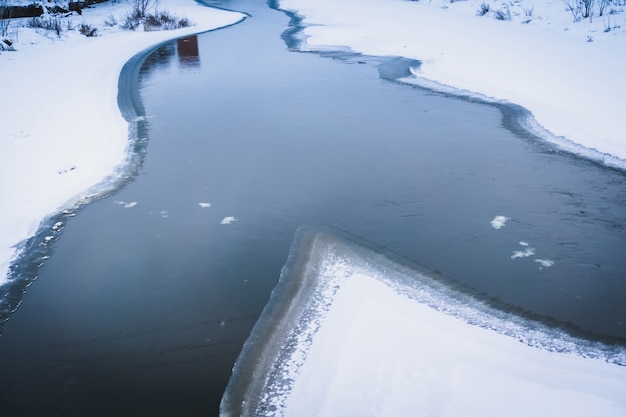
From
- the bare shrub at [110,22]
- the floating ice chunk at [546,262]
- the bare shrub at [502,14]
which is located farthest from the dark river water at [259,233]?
the bare shrub at [110,22]

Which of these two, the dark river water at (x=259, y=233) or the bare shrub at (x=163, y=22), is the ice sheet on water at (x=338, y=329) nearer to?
the dark river water at (x=259, y=233)

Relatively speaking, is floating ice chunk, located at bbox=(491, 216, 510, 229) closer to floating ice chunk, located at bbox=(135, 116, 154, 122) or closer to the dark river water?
the dark river water

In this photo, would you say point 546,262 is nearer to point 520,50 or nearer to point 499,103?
point 499,103

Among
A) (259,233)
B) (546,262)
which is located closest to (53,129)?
(259,233)

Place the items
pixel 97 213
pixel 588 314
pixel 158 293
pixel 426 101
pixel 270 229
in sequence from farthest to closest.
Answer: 1. pixel 426 101
2. pixel 97 213
3. pixel 270 229
4. pixel 158 293
5. pixel 588 314

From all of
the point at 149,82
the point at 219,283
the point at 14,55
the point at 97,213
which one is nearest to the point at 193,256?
the point at 219,283

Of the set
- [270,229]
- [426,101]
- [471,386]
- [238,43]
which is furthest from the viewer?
[238,43]

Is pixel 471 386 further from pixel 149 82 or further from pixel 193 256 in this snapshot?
pixel 149 82
